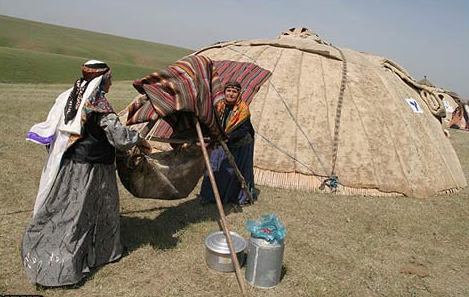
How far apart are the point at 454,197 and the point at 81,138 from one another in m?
6.75

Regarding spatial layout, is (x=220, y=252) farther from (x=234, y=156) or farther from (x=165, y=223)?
(x=234, y=156)

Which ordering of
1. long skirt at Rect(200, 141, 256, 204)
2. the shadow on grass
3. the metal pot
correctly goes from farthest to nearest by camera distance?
1. long skirt at Rect(200, 141, 256, 204)
2. the shadow on grass
3. the metal pot

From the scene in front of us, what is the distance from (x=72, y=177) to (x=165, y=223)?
1698 mm

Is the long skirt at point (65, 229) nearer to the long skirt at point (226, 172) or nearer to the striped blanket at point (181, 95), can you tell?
the striped blanket at point (181, 95)

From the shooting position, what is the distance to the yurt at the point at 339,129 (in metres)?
7.10

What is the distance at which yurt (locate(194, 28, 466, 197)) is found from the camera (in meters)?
7.10

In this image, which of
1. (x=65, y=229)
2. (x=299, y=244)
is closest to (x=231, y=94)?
(x=299, y=244)

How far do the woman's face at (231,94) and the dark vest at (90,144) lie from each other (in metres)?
2.01

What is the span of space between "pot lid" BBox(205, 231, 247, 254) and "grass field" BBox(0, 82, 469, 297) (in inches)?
10.0

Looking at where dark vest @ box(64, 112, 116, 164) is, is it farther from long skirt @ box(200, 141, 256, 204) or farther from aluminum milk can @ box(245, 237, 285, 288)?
long skirt @ box(200, 141, 256, 204)

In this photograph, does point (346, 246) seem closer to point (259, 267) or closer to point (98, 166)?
point (259, 267)

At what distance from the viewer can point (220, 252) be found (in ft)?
13.3

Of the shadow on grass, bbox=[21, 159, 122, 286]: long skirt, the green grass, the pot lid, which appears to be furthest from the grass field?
the green grass

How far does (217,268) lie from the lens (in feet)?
13.6
